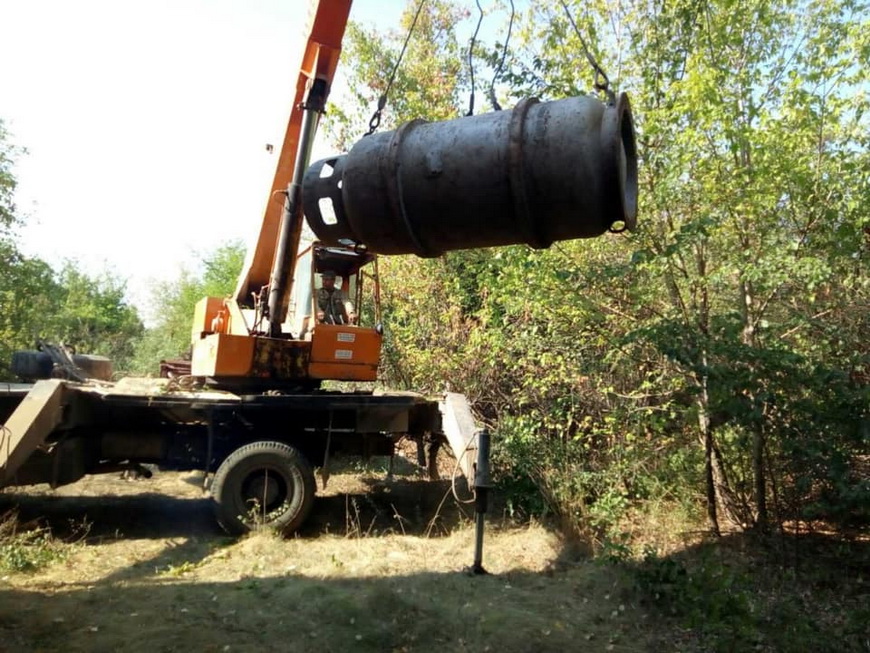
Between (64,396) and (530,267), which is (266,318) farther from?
(530,267)

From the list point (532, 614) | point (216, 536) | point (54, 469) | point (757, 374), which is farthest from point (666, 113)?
point (54, 469)

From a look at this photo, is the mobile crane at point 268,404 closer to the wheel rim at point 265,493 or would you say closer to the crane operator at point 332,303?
the wheel rim at point 265,493

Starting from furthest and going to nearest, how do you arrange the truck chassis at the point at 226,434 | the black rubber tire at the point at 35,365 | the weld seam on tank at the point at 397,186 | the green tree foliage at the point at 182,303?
the green tree foliage at the point at 182,303
the black rubber tire at the point at 35,365
the truck chassis at the point at 226,434
the weld seam on tank at the point at 397,186

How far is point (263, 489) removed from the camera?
6.63m

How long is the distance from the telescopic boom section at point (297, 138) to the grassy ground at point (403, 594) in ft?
8.66

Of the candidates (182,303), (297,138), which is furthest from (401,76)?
(182,303)

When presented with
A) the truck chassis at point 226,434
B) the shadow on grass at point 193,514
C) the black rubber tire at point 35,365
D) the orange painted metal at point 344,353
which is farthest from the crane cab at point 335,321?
the black rubber tire at point 35,365

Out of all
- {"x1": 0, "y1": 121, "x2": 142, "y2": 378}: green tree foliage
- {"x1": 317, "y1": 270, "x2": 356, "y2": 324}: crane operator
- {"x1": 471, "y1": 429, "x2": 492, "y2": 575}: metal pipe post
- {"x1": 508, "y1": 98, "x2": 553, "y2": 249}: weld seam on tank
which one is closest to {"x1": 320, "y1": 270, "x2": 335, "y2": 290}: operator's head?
{"x1": 317, "y1": 270, "x2": 356, "y2": 324}: crane operator

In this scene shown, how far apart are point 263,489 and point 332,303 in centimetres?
221

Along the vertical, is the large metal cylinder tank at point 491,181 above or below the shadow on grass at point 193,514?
above

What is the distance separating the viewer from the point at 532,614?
4492mm

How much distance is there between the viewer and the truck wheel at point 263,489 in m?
6.42

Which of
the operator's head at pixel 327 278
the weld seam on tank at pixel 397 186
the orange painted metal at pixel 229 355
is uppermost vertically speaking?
the operator's head at pixel 327 278

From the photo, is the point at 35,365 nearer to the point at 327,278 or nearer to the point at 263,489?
the point at 327,278
